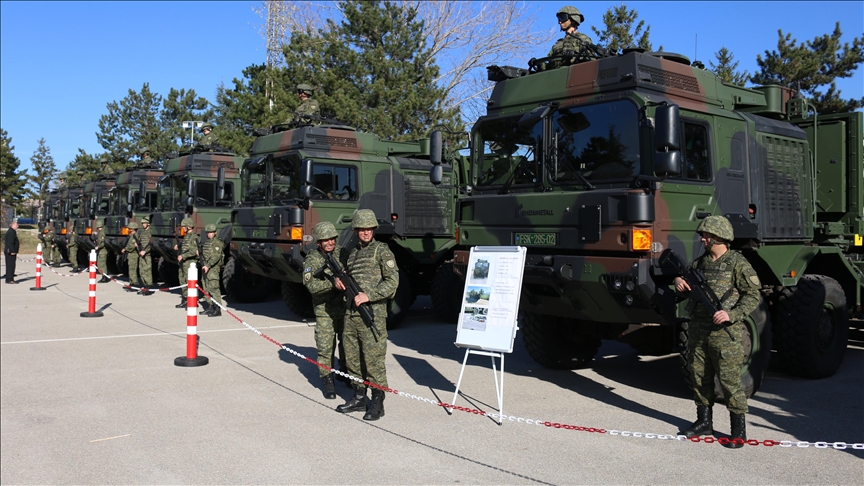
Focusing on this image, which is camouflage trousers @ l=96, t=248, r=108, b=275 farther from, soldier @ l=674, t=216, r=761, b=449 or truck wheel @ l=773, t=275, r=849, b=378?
soldier @ l=674, t=216, r=761, b=449

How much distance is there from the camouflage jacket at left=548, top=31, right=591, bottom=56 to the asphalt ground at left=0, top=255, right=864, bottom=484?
339 centimetres

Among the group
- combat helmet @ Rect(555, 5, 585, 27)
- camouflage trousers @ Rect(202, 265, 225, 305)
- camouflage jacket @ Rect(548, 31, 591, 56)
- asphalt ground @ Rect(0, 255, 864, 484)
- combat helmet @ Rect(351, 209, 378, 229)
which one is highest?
combat helmet @ Rect(555, 5, 585, 27)

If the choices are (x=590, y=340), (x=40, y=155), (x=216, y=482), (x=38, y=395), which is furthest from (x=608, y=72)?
(x=40, y=155)

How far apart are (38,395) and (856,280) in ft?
27.3

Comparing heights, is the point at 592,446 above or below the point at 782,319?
below

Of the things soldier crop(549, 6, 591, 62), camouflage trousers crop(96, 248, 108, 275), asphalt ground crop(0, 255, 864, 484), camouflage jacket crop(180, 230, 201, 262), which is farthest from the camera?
camouflage trousers crop(96, 248, 108, 275)

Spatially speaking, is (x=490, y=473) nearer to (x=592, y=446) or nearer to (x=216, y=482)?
(x=592, y=446)

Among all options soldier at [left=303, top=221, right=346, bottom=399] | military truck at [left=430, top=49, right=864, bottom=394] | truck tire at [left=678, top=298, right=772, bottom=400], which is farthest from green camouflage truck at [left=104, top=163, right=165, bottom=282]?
truck tire at [left=678, top=298, right=772, bottom=400]

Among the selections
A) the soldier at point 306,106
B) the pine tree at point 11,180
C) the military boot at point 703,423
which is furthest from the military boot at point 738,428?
the pine tree at point 11,180

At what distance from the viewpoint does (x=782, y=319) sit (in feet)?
24.4

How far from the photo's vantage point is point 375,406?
20.3ft

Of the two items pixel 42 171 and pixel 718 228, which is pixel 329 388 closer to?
pixel 718 228

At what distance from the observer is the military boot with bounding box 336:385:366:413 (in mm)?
6344

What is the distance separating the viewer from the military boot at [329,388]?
271 inches
